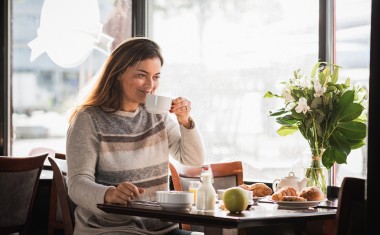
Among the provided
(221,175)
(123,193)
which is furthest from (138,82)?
(221,175)

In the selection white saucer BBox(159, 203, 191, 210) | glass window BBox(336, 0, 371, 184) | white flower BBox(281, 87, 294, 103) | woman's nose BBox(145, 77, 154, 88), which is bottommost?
white saucer BBox(159, 203, 191, 210)

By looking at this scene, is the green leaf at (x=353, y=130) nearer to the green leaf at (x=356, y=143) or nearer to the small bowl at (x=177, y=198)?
the green leaf at (x=356, y=143)

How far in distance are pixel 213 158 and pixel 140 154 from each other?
1.64 metres

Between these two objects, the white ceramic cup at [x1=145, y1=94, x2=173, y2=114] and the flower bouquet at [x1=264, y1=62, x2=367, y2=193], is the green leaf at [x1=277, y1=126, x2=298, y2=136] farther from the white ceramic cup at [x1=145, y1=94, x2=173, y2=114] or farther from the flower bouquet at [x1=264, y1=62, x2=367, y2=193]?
the white ceramic cup at [x1=145, y1=94, x2=173, y2=114]

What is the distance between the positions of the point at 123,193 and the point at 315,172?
1069 mm

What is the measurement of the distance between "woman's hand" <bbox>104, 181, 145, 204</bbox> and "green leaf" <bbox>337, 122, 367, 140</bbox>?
3.75ft

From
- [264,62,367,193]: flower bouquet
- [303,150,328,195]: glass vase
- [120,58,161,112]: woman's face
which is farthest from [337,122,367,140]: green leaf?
[120,58,161,112]: woman's face

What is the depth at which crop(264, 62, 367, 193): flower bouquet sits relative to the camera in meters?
2.77

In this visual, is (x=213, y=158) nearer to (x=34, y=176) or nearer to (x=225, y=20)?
(x=225, y=20)

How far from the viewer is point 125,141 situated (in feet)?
Answer: 7.84

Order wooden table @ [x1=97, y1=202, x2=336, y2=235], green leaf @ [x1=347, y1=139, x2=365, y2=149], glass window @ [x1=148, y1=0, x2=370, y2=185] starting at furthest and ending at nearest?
glass window @ [x1=148, y1=0, x2=370, y2=185] → green leaf @ [x1=347, y1=139, x2=365, y2=149] → wooden table @ [x1=97, y1=202, x2=336, y2=235]

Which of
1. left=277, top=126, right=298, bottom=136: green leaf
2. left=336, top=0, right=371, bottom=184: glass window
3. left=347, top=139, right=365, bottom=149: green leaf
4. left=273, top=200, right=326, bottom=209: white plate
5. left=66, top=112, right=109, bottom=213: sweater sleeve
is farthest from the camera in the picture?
left=336, top=0, right=371, bottom=184: glass window

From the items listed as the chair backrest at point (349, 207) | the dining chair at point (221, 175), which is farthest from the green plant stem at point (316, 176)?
the chair backrest at point (349, 207)

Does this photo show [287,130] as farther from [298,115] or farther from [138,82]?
[138,82]
